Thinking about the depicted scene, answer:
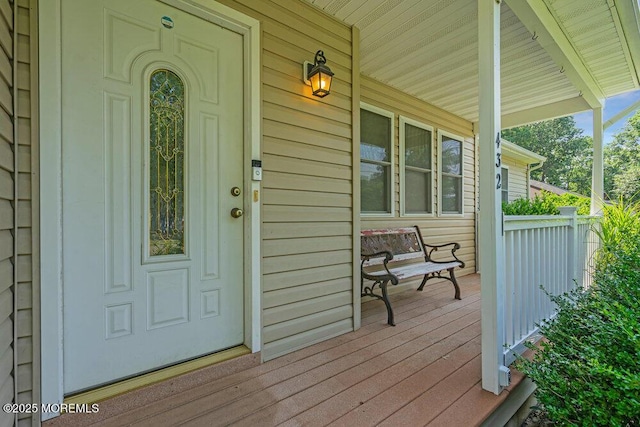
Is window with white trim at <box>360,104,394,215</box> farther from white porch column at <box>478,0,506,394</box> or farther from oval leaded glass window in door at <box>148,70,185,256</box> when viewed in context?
oval leaded glass window in door at <box>148,70,185,256</box>

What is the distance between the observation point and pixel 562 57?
2.77 m

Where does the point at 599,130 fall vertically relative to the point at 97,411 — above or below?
above

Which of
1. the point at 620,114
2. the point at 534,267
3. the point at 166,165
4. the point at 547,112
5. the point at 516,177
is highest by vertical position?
the point at 547,112

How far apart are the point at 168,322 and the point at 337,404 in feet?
3.57

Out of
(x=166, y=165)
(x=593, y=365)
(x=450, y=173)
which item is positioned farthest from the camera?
(x=450, y=173)

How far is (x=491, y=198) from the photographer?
Answer: 5.40 feet

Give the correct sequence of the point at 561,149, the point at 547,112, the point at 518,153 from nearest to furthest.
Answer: the point at 547,112
the point at 518,153
the point at 561,149

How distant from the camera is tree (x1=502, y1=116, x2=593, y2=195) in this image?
18.7 metres

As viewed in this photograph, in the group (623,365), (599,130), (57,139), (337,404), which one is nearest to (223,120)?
(57,139)

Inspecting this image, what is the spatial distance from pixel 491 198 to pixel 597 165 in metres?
3.41

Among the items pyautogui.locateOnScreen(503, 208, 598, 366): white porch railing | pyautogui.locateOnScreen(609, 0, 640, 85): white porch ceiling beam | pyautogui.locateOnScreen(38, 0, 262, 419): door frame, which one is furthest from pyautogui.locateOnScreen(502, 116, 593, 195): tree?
pyautogui.locateOnScreen(38, 0, 262, 419): door frame

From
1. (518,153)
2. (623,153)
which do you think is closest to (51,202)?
(518,153)

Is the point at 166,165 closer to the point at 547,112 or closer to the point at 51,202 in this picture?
the point at 51,202

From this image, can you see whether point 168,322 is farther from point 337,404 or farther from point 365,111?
point 365,111
